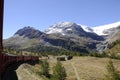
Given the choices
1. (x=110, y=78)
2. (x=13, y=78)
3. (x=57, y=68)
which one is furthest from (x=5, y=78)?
(x=110, y=78)

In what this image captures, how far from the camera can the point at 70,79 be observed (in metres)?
66.9

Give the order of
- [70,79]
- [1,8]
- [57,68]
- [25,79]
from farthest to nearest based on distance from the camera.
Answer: [70,79], [57,68], [25,79], [1,8]

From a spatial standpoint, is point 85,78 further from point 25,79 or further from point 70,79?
point 25,79

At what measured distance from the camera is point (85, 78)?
7050 cm

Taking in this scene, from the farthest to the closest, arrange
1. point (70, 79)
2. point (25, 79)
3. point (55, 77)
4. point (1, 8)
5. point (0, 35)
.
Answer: point (70, 79) < point (55, 77) < point (25, 79) < point (0, 35) < point (1, 8)

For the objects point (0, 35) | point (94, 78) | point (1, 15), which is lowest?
point (94, 78)

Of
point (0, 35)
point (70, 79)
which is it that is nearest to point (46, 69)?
point (70, 79)

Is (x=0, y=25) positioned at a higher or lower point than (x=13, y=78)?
higher

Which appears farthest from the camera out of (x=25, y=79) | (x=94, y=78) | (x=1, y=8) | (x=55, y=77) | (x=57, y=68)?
(x=94, y=78)

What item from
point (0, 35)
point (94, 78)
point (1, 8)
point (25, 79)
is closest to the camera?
Answer: point (1, 8)

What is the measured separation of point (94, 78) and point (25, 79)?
3770 cm

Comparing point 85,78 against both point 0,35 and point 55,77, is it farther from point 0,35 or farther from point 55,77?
point 0,35

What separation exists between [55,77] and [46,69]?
18177mm

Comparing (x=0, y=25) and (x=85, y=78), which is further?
(x=85, y=78)
